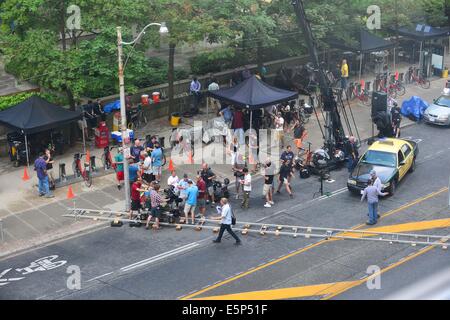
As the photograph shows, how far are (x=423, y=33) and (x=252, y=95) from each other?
59.4 ft

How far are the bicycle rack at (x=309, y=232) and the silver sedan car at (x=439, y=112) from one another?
13310 millimetres

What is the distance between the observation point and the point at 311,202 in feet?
88.0

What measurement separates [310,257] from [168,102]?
15702 mm

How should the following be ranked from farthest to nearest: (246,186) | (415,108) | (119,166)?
(415,108) → (119,166) → (246,186)

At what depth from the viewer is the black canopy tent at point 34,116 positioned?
28.9 meters

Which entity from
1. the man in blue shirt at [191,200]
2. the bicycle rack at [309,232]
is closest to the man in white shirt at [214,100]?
the bicycle rack at [309,232]

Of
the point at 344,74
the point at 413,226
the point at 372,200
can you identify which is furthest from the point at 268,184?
the point at 344,74

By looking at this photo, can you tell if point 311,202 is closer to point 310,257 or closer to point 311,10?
point 310,257

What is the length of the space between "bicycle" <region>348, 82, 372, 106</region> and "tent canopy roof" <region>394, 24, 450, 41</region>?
24.3 ft

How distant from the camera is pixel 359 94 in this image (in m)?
39.9

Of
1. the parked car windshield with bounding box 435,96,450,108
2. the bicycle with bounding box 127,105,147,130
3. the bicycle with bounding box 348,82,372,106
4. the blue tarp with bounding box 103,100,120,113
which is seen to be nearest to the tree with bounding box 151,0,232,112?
the bicycle with bounding box 127,105,147,130

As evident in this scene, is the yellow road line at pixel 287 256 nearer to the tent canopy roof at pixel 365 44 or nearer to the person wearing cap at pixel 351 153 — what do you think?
the person wearing cap at pixel 351 153

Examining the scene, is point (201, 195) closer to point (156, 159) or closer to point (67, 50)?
point (156, 159)
